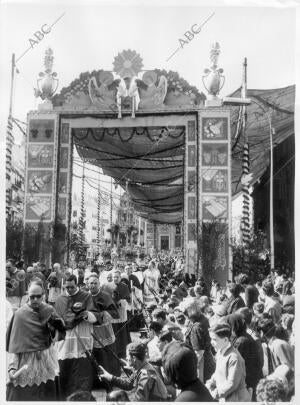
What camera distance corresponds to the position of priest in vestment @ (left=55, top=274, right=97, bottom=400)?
4488 mm

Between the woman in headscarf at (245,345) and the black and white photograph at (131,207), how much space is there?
0.5 inches

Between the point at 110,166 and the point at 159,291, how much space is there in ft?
6.77

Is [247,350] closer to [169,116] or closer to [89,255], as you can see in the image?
[89,255]

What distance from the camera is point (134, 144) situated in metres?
6.99

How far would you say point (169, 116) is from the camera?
6.74m

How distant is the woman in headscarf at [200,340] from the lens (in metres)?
4.34

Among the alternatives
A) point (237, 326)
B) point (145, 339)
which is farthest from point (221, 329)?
point (145, 339)

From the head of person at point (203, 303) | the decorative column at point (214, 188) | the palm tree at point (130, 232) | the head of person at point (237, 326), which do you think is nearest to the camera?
the head of person at point (237, 326)

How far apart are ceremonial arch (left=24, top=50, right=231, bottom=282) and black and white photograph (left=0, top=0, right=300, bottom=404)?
0.08 feet

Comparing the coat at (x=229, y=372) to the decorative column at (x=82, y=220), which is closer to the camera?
the coat at (x=229, y=372)

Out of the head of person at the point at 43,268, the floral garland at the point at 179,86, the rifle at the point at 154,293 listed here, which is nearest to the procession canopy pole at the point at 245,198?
the floral garland at the point at 179,86

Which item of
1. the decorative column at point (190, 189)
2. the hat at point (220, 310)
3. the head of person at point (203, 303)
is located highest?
the decorative column at point (190, 189)

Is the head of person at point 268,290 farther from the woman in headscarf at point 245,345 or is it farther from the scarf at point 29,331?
the scarf at point 29,331

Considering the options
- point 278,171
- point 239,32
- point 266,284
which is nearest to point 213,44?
point 239,32
